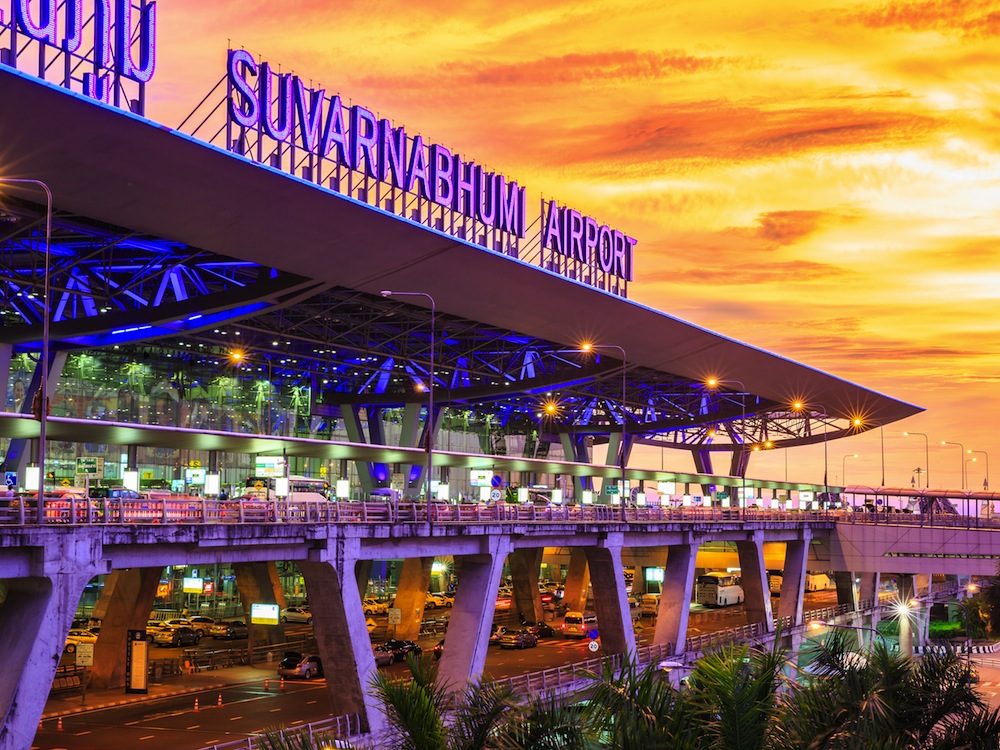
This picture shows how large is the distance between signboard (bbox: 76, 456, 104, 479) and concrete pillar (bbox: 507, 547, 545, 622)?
31.1 metres

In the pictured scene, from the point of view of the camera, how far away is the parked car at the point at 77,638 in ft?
220

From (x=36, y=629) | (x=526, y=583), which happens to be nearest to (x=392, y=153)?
(x=36, y=629)

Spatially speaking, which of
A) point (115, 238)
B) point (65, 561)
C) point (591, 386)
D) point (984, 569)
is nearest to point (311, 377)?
point (591, 386)

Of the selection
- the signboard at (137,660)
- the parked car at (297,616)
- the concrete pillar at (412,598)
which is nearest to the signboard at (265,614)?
the signboard at (137,660)

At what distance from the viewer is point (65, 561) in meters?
30.4

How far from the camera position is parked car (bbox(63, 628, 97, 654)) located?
66919 mm

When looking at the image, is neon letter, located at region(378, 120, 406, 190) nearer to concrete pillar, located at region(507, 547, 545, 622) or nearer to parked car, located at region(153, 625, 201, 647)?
parked car, located at region(153, 625, 201, 647)

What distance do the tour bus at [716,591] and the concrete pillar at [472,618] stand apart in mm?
70511

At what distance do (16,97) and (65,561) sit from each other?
17.8 m

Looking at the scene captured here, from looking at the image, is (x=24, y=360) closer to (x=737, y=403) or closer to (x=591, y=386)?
(x=591, y=386)

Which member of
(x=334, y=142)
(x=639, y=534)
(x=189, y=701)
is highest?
(x=334, y=142)

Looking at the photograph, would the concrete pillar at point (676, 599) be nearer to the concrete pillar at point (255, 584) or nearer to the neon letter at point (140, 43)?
the concrete pillar at point (255, 584)

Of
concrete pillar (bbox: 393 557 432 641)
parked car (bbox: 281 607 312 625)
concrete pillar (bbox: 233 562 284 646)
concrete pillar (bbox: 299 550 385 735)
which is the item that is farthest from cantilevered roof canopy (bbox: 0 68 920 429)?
parked car (bbox: 281 607 312 625)

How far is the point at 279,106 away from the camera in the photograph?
54.1 meters
